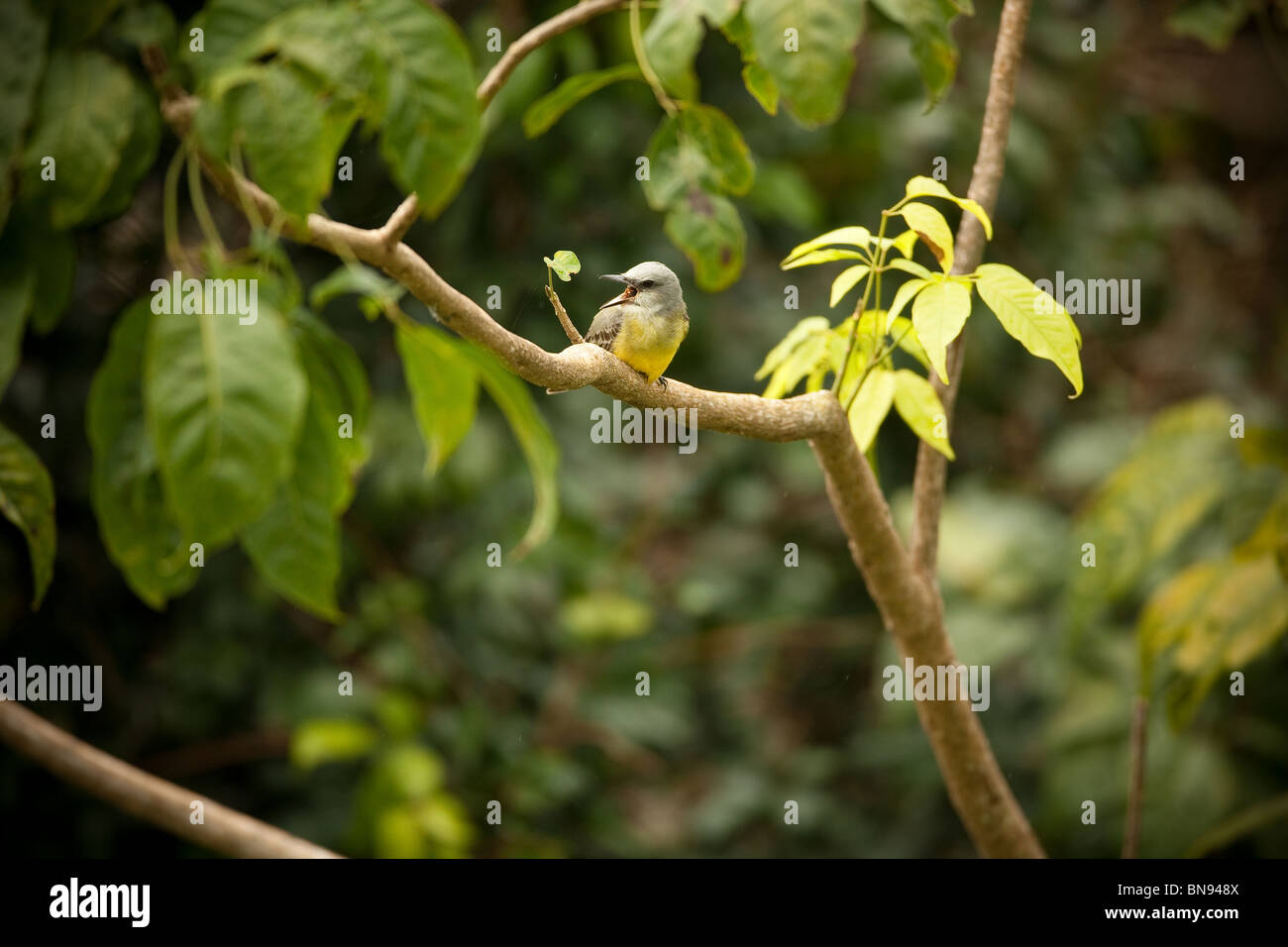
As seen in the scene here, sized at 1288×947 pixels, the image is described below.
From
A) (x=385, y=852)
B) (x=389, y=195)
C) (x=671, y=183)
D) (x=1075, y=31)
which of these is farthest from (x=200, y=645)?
(x=1075, y=31)

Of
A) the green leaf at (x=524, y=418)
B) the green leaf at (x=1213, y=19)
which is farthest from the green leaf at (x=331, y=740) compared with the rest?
the green leaf at (x=1213, y=19)

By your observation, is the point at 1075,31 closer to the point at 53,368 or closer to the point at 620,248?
the point at 620,248

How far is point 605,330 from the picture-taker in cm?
123

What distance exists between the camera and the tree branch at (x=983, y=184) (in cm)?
139

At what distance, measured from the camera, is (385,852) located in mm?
2711

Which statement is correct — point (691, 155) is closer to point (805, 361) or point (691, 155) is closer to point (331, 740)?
point (805, 361)

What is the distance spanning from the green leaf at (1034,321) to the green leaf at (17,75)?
88 cm

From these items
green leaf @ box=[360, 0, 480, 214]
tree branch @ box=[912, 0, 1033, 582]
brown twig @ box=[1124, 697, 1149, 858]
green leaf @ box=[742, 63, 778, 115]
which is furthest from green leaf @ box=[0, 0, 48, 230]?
brown twig @ box=[1124, 697, 1149, 858]

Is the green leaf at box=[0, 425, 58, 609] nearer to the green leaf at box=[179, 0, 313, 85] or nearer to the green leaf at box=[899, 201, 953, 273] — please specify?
the green leaf at box=[179, 0, 313, 85]

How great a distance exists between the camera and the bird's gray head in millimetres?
1252

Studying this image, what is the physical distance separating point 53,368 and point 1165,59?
414 cm

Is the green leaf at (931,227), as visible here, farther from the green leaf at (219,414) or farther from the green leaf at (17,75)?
the green leaf at (17,75)

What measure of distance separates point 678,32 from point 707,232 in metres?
0.27

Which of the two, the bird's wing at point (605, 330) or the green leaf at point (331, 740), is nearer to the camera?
the bird's wing at point (605, 330)
